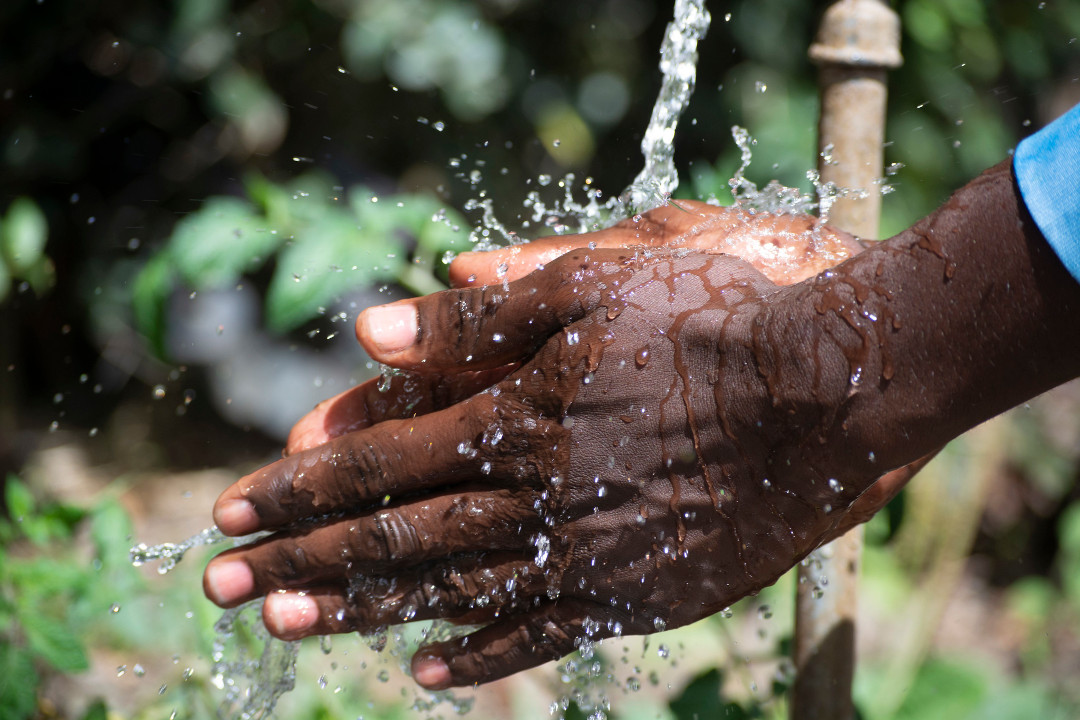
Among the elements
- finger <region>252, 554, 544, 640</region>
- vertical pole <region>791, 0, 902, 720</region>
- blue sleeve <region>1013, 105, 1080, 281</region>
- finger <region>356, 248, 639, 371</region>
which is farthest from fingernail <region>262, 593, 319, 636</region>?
blue sleeve <region>1013, 105, 1080, 281</region>

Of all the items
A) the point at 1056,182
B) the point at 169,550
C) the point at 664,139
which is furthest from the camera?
the point at 664,139

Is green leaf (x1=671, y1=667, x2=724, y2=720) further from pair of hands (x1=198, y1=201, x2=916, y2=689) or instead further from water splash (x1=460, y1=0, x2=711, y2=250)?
water splash (x1=460, y1=0, x2=711, y2=250)

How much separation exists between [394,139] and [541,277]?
243 centimetres

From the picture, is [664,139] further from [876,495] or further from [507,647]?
[507,647]

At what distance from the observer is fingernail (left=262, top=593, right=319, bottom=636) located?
130 cm

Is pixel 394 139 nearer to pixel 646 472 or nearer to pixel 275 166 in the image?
pixel 275 166

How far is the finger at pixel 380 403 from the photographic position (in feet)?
4.68

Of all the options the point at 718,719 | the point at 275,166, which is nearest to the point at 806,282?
the point at 718,719

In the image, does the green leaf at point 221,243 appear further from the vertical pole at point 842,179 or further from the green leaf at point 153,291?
the vertical pole at point 842,179

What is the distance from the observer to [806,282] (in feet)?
3.66

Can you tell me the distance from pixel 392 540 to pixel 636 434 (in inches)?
15.3

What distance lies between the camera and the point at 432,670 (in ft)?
4.34

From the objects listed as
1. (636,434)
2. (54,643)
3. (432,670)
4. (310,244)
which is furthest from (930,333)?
(54,643)

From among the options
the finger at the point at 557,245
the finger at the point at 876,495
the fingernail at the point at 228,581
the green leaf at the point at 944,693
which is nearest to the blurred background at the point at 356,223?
the green leaf at the point at 944,693
